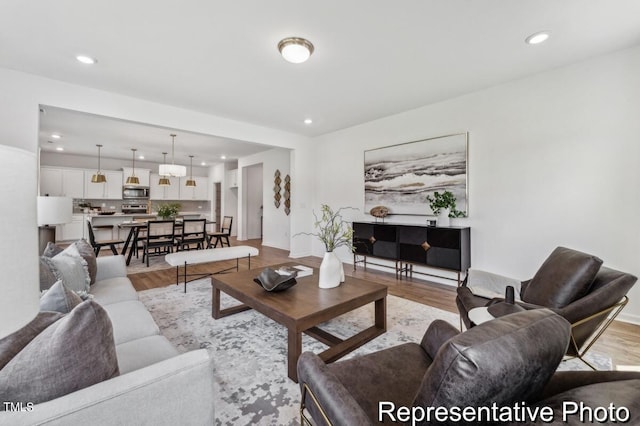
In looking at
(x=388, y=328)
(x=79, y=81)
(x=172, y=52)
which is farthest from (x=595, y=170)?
(x=79, y=81)

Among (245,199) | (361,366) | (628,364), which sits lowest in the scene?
(628,364)

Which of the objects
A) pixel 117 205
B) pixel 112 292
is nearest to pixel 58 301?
pixel 112 292

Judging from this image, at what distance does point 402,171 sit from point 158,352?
4.20 m

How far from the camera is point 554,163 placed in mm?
3203

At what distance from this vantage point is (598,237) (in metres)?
2.95

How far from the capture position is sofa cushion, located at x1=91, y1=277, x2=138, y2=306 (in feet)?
7.07

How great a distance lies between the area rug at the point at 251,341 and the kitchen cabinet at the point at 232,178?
21.3ft

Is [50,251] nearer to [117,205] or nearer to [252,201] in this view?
[252,201]

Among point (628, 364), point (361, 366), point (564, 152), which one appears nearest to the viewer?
point (361, 366)

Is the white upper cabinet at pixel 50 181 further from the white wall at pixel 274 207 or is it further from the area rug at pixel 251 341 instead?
the area rug at pixel 251 341

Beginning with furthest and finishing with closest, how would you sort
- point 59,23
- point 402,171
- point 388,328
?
point 402,171, point 388,328, point 59,23

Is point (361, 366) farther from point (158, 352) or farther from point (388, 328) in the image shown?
point (388, 328)

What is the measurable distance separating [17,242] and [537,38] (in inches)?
145

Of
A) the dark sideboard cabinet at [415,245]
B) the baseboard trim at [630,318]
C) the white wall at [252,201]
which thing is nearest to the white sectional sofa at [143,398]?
the dark sideboard cabinet at [415,245]
